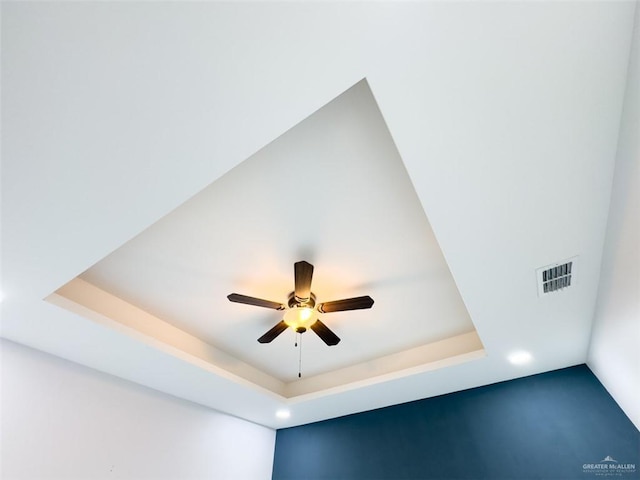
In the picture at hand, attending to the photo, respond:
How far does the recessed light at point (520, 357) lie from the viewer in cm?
269

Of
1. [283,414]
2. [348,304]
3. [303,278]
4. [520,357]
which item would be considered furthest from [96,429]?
[520,357]

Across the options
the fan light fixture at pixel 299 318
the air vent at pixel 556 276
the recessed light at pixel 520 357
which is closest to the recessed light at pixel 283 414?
the fan light fixture at pixel 299 318

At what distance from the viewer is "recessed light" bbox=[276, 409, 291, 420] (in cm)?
364

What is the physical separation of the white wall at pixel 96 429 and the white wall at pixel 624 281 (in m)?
3.34

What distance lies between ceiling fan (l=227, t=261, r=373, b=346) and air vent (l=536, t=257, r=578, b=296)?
3.10 feet

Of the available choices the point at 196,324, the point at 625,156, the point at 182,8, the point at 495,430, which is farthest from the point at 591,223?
the point at 196,324

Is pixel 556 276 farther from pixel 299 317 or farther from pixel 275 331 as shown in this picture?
pixel 275 331

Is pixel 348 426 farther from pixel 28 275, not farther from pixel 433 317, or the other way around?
pixel 28 275

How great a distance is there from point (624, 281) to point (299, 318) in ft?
5.71

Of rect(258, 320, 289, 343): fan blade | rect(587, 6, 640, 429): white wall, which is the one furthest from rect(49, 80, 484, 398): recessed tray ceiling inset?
rect(587, 6, 640, 429): white wall

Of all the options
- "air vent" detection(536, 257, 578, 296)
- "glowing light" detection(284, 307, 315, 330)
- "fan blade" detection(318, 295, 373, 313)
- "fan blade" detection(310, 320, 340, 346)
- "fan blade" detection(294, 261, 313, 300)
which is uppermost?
"fan blade" detection(294, 261, 313, 300)

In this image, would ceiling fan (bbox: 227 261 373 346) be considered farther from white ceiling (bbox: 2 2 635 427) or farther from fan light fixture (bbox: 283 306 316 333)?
white ceiling (bbox: 2 2 635 427)

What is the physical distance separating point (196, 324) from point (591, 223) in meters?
2.63

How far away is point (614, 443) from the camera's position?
2.55 m
